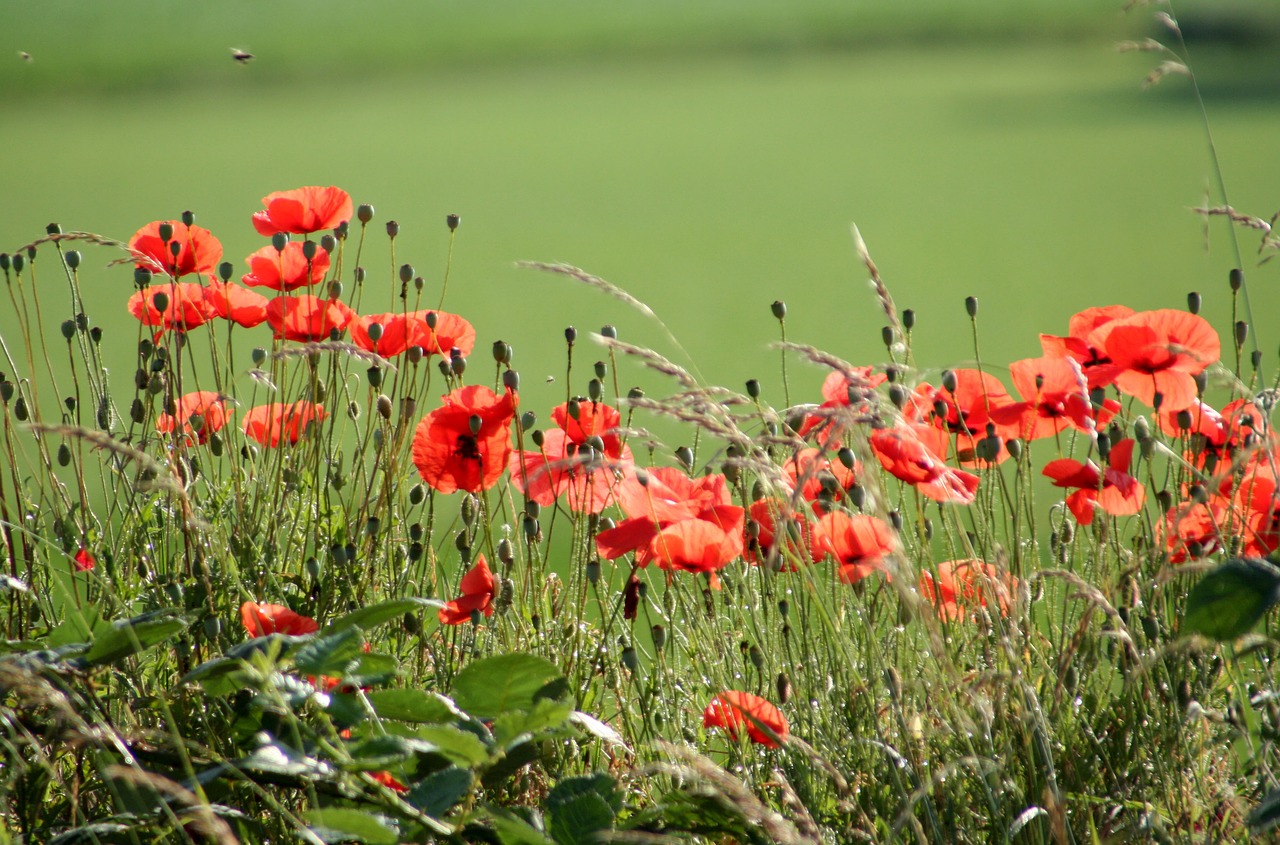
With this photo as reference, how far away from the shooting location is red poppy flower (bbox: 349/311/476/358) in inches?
38.2

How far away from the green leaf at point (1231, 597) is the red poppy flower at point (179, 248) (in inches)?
32.0

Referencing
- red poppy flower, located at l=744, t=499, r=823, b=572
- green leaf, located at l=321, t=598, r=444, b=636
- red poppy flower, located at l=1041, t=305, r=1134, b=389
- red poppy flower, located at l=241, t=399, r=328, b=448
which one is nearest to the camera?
green leaf, located at l=321, t=598, r=444, b=636

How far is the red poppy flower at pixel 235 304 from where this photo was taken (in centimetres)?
102

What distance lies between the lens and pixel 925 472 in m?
0.79

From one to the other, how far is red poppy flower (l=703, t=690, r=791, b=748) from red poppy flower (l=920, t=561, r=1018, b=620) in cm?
12

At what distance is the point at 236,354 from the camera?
462 centimetres

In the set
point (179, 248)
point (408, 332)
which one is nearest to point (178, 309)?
point (179, 248)

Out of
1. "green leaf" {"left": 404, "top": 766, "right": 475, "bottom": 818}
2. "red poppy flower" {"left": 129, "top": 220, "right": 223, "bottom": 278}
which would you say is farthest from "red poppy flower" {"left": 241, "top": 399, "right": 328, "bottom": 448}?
"green leaf" {"left": 404, "top": 766, "right": 475, "bottom": 818}

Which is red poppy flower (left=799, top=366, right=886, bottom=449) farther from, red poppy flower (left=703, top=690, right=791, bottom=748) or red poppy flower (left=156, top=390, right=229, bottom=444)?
red poppy flower (left=156, top=390, right=229, bottom=444)

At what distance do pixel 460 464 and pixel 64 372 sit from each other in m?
3.99

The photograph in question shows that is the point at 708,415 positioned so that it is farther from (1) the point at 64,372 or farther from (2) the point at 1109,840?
(1) the point at 64,372

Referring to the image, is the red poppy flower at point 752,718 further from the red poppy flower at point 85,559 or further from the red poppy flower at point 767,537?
the red poppy flower at point 85,559

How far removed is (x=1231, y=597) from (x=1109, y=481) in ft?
1.07

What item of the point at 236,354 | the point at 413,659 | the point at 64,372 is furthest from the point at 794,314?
the point at 413,659
